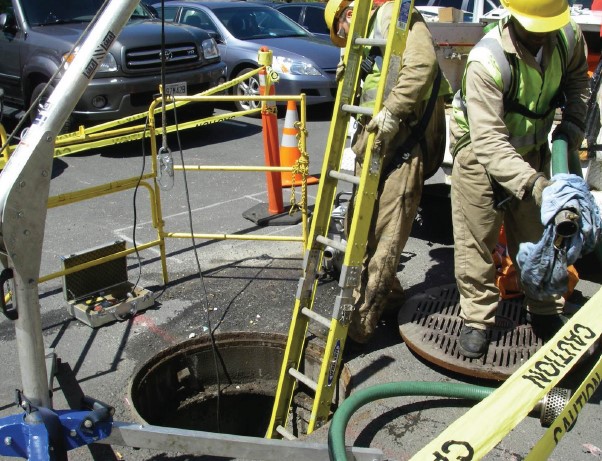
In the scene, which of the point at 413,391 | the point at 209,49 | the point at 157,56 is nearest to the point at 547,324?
the point at 413,391

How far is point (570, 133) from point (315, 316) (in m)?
1.72

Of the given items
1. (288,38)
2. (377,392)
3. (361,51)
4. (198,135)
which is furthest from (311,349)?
(288,38)

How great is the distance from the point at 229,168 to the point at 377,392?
2258 millimetres

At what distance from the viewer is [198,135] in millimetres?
10094

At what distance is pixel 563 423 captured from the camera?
253 cm

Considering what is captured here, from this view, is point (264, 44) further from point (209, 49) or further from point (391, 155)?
point (391, 155)

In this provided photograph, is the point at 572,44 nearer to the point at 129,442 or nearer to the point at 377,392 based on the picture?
the point at 377,392

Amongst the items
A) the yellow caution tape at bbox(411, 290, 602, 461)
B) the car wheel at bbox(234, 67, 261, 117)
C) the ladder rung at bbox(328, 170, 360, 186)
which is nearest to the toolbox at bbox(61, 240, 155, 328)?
the ladder rung at bbox(328, 170, 360, 186)

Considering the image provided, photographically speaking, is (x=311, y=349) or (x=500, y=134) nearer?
(x=500, y=134)

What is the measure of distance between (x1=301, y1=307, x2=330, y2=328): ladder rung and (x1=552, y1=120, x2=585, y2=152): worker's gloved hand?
1599 millimetres

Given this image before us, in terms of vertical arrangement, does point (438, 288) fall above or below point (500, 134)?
below

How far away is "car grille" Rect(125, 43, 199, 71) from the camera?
29.2 feet

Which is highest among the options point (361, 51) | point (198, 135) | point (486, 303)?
point (361, 51)

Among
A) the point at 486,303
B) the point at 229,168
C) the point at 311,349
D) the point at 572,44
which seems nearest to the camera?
the point at 572,44
